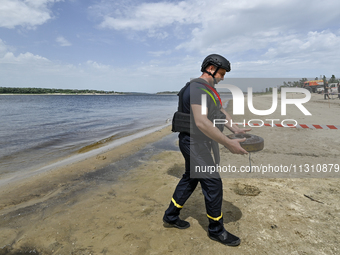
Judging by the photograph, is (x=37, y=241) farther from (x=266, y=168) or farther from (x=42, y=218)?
(x=266, y=168)

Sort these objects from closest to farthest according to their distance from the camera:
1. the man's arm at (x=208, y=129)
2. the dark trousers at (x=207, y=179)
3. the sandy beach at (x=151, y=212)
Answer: the man's arm at (x=208, y=129), the dark trousers at (x=207, y=179), the sandy beach at (x=151, y=212)

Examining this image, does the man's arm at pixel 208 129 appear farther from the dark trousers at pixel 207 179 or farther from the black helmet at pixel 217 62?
the black helmet at pixel 217 62

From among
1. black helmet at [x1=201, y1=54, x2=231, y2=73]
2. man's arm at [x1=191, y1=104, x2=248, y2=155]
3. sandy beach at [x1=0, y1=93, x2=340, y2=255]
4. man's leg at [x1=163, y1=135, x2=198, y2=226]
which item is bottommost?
sandy beach at [x1=0, y1=93, x2=340, y2=255]

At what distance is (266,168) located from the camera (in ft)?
18.0

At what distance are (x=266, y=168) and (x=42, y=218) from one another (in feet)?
16.7

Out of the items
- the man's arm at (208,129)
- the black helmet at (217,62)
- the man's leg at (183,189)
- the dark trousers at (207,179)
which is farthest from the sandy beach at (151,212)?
the black helmet at (217,62)

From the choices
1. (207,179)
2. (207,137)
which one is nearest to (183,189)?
(207,179)

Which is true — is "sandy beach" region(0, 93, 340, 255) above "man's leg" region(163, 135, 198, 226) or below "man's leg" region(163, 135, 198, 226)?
below

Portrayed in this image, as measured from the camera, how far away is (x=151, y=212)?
3.50 meters

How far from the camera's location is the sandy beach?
8.84 ft

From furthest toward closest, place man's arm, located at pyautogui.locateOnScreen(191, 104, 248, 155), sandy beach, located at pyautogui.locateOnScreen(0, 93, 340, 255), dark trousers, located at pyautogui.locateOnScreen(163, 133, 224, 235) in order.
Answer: sandy beach, located at pyautogui.locateOnScreen(0, 93, 340, 255) < dark trousers, located at pyautogui.locateOnScreen(163, 133, 224, 235) < man's arm, located at pyautogui.locateOnScreen(191, 104, 248, 155)

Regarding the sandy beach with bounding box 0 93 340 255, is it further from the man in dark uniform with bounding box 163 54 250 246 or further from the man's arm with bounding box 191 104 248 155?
the man's arm with bounding box 191 104 248 155

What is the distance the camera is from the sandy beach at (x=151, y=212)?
269 cm

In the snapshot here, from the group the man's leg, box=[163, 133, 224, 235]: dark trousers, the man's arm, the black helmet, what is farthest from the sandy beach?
the black helmet
